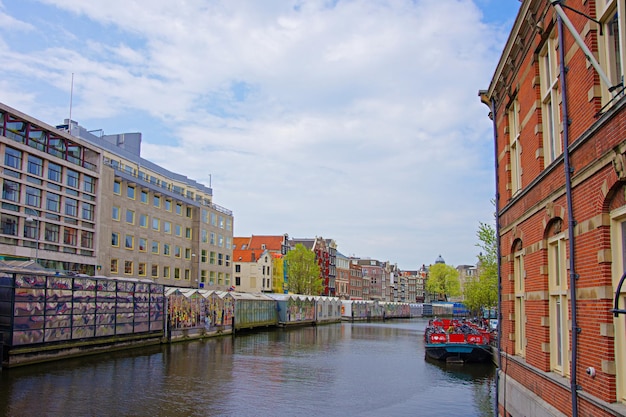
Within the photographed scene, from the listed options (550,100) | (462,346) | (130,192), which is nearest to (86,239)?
(130,192)

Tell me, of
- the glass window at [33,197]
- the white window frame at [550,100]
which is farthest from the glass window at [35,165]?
the white window frame at [550,100]

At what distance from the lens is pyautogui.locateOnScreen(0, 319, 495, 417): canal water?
21094mm

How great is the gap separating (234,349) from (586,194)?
36151 mm

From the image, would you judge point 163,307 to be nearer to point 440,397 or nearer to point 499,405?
point 440,397

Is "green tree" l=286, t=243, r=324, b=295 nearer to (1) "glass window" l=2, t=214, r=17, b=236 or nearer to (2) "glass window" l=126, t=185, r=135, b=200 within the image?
(2) "glass window" l=126, t=185, r=135, b=200

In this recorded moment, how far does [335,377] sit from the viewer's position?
3011 centimetres

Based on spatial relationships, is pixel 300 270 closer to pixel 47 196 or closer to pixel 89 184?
pixel 89 184

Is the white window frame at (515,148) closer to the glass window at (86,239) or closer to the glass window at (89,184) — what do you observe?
the glass window at (89,184)

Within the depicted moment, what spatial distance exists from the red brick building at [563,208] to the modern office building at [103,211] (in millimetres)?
35433

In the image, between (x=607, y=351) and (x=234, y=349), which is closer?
(x=607, y=351)

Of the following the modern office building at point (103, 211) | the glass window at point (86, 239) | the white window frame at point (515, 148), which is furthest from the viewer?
the glass window at point (86, 239)

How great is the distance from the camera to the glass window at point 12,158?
40156 mm

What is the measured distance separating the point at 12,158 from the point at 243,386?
2570 centimetres

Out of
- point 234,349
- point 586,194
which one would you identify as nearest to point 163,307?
point 234,349
